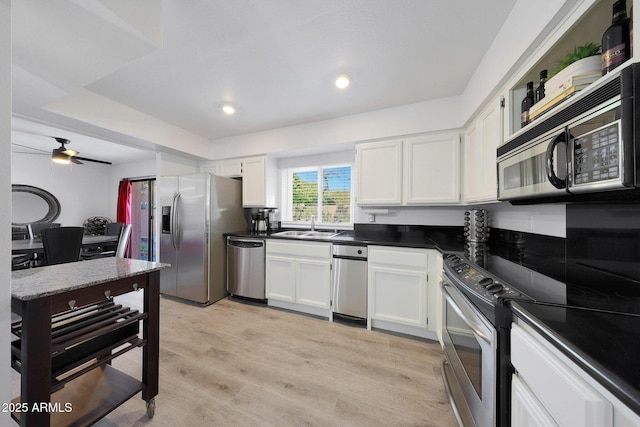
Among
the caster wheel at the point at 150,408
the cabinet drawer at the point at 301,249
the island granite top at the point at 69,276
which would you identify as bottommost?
the caster wheel at the point at 150,408

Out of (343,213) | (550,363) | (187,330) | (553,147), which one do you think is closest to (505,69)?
(553,147)

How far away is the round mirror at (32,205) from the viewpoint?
4590 mm

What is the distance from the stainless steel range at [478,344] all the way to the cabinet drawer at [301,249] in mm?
1347

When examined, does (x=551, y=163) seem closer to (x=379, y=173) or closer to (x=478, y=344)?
(x=478, y=344)

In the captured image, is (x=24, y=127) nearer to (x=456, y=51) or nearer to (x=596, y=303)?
(x=456, y=51)

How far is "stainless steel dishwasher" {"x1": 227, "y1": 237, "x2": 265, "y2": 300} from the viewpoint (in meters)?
2.96

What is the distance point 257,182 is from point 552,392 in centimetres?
335

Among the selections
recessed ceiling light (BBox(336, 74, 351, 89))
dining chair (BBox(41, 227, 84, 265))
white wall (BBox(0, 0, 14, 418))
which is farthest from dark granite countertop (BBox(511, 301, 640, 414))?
dining chair (BBox(41, 227, 84, 265))

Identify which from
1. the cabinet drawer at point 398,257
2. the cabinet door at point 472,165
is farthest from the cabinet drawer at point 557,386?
the cabinet door at point 472,165

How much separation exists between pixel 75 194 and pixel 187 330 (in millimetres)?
5353

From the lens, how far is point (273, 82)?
84.7 inches

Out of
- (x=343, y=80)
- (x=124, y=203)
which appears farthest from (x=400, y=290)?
(x=124, y=203)

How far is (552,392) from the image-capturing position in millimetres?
620

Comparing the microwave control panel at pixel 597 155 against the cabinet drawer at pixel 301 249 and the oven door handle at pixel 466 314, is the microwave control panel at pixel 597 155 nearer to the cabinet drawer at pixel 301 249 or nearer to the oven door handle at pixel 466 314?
the oven door handle at pixel 466 314
